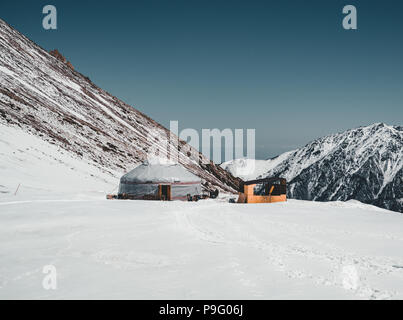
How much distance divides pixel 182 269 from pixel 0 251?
5.19m

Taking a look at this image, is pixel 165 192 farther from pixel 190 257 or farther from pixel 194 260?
pixel 194 260

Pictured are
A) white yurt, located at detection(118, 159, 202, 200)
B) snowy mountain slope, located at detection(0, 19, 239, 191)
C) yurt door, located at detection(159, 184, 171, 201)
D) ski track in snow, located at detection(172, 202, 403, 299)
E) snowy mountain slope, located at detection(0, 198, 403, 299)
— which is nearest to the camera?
snowy mountain slope, located at detection(0, 198, 403, 299)

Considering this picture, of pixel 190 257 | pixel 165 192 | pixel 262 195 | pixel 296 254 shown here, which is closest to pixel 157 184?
pixel 165 192

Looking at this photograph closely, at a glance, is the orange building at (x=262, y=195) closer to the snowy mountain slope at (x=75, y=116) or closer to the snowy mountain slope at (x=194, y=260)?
the snowy mountain slope at (x=194, y=260)

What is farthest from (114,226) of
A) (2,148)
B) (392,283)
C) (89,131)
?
(89,131)

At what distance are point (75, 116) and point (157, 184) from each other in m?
31.1

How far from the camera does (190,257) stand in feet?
27.6

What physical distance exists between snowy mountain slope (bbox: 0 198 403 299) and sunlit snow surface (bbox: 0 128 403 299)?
23 mm

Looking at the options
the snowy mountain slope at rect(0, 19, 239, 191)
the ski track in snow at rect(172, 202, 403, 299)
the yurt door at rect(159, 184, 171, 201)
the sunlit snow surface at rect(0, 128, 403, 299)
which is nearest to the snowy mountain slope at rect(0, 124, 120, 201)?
the snowy mountain slope at rect(0, 19, 239, 191)

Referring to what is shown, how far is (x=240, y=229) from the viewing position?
13.3 meters

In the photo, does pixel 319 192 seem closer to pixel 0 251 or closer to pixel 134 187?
pixel 134 187

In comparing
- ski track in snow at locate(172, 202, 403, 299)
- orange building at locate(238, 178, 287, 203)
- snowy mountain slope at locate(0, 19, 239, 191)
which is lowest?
ski track in snow at locate(172, 202, 403, 299)

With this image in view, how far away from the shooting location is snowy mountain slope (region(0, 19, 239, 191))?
4125 centimetres

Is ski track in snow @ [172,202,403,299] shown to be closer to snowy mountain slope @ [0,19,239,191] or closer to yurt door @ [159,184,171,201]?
yurt door @ [159,184,171,201]
